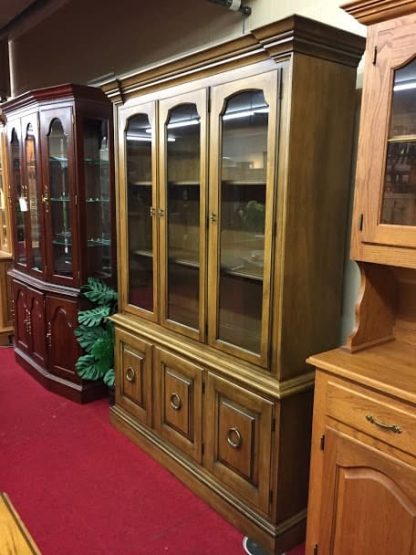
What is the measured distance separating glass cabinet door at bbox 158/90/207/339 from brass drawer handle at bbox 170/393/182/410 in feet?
1.19

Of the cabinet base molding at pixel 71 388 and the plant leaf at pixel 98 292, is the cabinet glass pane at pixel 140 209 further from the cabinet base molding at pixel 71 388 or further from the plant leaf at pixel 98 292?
the cabinet base molding at pixel 71 388

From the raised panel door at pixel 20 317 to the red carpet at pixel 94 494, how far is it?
0.86 m

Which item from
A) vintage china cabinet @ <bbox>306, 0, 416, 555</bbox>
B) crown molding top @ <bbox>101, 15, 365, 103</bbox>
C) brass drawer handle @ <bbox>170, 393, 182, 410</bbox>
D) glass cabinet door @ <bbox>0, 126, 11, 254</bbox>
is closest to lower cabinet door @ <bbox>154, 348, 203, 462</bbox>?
brass drawer handle @ <bbox>170, 393, 182, 410</bbox>

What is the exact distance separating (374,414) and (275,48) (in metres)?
1.34

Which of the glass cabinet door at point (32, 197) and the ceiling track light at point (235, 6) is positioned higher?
the ceiling track light at point (235, 6)

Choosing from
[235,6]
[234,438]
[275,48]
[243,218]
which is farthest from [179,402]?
[235,6]

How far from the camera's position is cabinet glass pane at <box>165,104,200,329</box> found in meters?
2.28

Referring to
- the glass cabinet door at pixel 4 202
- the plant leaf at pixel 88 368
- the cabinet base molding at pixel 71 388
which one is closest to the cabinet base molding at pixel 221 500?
the plant leaf at pixel 88 368

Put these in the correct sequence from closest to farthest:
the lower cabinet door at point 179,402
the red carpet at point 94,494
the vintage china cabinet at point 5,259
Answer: the red carpet at point 94,494 → the lower cabinet door at point 179,402 → the vintage china cabinet at point 5,259

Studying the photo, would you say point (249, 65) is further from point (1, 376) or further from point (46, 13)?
point (1, 376)

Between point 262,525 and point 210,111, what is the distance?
182 cm

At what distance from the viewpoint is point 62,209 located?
3426mm

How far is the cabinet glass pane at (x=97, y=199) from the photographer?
3.29 meters

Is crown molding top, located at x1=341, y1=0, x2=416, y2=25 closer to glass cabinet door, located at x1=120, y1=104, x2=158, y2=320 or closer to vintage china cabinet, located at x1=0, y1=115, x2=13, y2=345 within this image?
glass cabinet door, located at x1=120, y1=104, x2=158, y2=320
